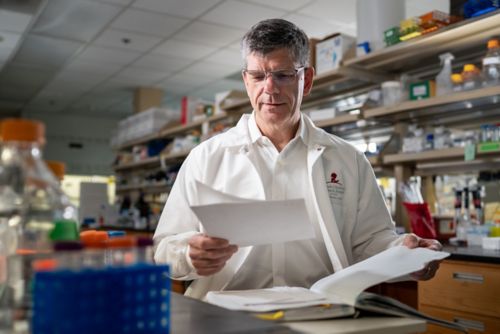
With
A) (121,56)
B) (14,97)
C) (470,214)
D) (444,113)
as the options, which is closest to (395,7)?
(444,113)

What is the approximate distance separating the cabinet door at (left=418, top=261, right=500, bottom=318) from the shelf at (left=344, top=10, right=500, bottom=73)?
4.41ft

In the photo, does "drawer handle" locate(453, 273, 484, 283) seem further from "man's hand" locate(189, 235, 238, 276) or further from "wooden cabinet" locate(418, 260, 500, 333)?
"man's hand" locate(189, 235, 238, 276)

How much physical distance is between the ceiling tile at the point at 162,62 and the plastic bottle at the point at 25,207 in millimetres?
5482

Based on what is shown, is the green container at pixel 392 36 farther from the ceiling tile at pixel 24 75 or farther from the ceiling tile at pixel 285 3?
the ceiling tile at pixel 24 75

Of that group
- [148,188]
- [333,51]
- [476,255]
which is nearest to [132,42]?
[148,188]

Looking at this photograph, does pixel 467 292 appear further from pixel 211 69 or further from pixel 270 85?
Result: pixel 211 69

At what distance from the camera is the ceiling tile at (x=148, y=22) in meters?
4.94

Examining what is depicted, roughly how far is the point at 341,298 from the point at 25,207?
24.9 inches

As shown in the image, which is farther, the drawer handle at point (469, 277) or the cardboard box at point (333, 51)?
the cardboard box at point (333, 51)

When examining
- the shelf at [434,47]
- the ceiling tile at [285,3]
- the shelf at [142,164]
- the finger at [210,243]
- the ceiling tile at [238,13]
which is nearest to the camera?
the finger at [210,243]

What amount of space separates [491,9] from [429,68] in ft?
2.56

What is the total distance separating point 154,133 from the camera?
6555 mm

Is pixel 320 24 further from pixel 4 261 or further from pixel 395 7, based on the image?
pixel 4 261

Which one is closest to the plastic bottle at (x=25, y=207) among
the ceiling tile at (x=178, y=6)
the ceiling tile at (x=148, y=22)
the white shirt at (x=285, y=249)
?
the white shirt at (x=285, y=249)
